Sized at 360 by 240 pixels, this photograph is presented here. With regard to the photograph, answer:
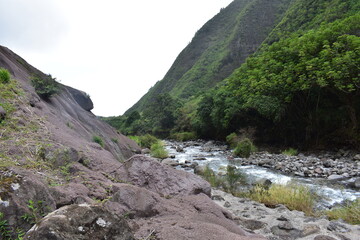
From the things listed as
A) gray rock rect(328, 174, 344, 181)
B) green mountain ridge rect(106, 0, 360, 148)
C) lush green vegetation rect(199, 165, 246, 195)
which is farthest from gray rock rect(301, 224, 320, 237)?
green mountain ridge rect(106, 0, 360, 148)

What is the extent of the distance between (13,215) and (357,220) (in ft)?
25.2

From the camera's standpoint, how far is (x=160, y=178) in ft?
15.0

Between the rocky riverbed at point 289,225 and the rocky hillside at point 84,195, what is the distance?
183cm

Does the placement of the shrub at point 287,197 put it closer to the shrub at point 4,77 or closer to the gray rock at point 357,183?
the gray rock at point 357,183

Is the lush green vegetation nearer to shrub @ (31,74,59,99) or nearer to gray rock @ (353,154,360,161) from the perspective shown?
shrub @ (31,74,59,99)

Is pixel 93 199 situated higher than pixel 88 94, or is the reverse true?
pixel 88 94

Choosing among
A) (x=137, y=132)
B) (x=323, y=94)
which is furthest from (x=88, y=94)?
(x=137, y=132)

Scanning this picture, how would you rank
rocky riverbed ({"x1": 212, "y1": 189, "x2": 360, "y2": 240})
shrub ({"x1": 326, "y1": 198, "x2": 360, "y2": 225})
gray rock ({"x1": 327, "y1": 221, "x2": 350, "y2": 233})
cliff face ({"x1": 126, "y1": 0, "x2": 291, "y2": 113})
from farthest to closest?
cliff face ({"x1": 126, "y1": 0, "x2": 291, "y2": 113}) → shrub ({"x1": 326, "y1": 198, "x2": 360, "y2": 225}) → gray rock ({"x1": 327, "y1": 221, "x2": 350, "y2": 233}) → rocky riverbed ({"x1": 212, "y1": 189, "x2": 360, "y2": 240})

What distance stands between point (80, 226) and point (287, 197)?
7.71 metres

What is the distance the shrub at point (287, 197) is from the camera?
7346 mm

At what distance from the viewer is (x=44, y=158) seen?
3975 mm

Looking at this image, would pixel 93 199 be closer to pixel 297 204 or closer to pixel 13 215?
pixel 13 215

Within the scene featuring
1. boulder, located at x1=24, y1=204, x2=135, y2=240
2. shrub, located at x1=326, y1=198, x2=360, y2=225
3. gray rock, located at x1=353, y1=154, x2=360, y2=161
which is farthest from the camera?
gray rock, located at x1=353, y1=154, x2=360, y2=161

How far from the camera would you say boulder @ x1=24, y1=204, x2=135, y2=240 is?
173 cm
